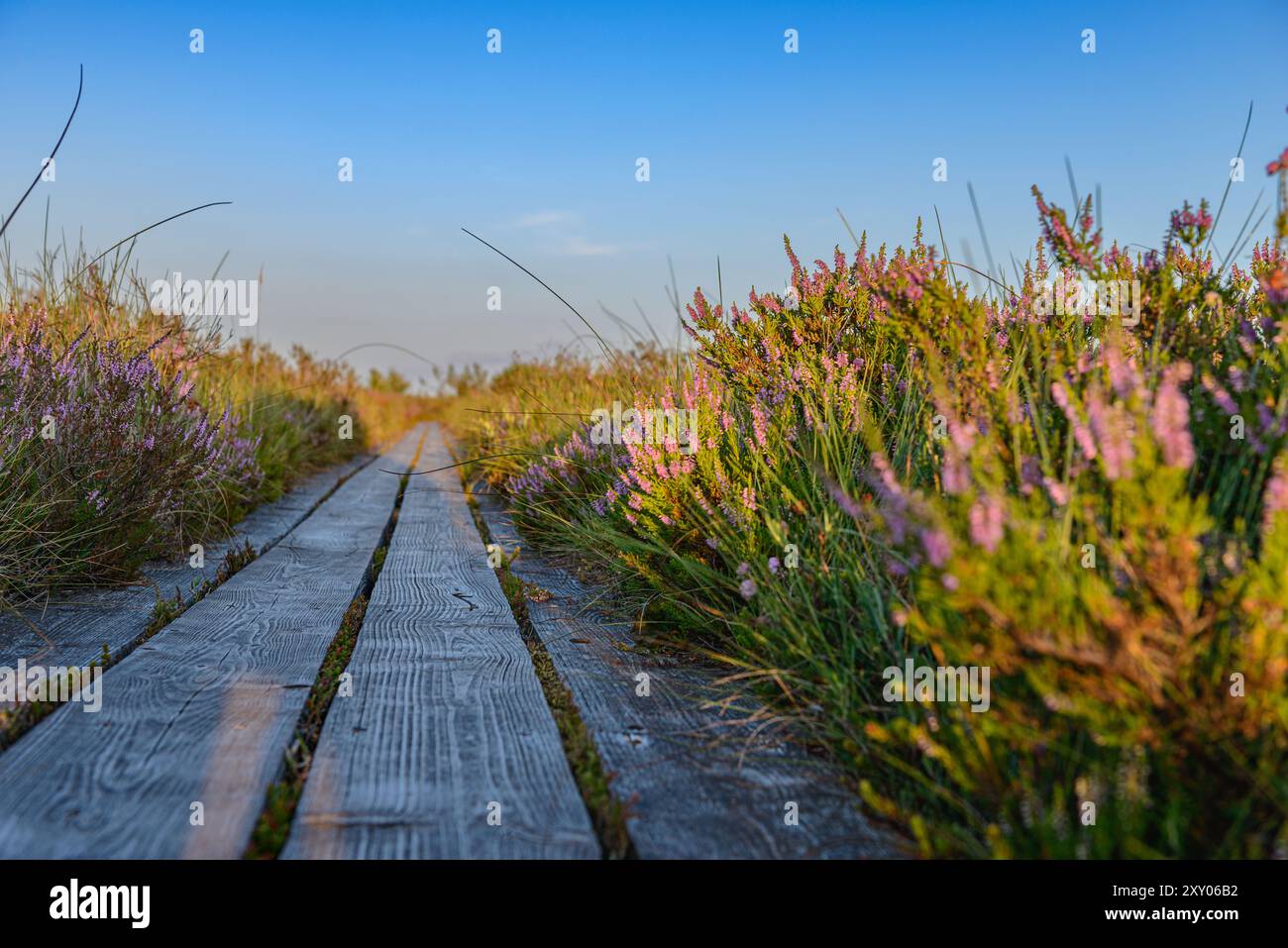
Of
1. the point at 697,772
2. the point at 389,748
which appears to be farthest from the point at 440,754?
the point at 697,772

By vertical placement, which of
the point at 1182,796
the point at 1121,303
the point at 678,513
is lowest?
the point at 1182,796

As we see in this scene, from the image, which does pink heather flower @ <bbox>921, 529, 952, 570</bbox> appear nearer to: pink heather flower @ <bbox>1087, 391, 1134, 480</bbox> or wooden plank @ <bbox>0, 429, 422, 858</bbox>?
pink heather flower @ <bbox>1087, 391, 1134, 480</bbox>

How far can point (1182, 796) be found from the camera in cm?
127

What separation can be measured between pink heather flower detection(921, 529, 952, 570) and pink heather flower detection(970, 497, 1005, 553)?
0.16 ft

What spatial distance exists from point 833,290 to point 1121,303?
1.26 m

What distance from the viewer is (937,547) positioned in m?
1.25

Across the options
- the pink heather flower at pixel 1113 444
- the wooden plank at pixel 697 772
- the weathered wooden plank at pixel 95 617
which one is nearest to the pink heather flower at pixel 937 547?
the pink heather flower at pixel 1113 444

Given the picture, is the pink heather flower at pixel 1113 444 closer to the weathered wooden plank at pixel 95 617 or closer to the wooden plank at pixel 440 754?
the wooden plank at pixel 440 754

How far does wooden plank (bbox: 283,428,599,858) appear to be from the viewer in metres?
1.42

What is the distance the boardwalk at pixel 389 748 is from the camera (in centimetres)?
144
